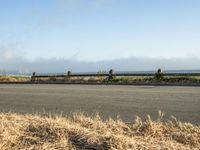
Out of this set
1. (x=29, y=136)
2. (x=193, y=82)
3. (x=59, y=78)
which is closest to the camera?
(x=29, y=136)

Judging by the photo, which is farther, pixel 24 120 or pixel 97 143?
pixel 24 120

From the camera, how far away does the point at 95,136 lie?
755 centimetres

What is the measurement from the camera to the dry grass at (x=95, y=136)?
23.4ft

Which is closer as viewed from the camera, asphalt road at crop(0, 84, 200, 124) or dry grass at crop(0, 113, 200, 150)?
dry grass at crop(0, 113, 200, 150)

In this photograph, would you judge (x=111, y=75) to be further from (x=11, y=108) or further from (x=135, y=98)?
(x=11, y=108)

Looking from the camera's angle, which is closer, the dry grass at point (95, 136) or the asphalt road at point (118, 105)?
the dry grass at point (95, 136)

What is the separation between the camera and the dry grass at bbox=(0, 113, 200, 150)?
7.12 m

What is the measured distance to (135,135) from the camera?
812 cm

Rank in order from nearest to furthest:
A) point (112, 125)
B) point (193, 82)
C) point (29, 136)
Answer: point (29, 136)
point (112, 125)
point (193, 82)

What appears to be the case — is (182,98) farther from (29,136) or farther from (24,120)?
(29,136)

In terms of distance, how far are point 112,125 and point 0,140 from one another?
2.25 m

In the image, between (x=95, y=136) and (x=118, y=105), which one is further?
(x=118, y=105)

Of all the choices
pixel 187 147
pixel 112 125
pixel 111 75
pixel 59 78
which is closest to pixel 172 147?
pixel 187 147

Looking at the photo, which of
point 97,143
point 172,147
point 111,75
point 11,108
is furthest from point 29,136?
point 111,75
